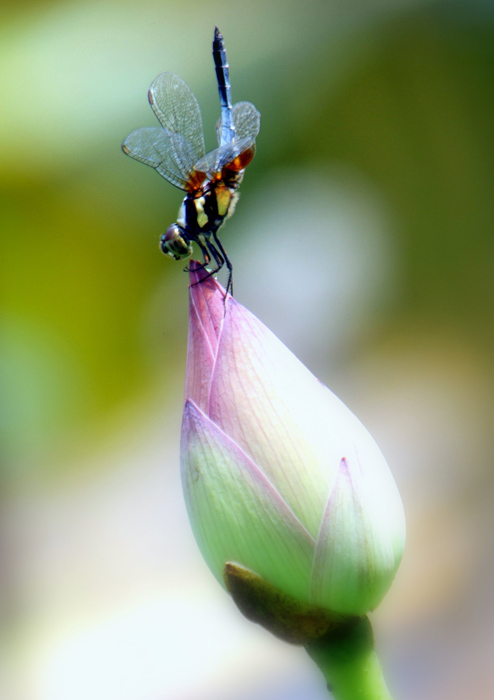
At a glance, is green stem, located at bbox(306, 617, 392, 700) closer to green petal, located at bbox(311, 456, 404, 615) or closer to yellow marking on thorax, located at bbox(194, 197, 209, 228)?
green petal, located at bbox(311, 456, 404, 615)

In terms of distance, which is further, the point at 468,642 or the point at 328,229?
the point at 328,229

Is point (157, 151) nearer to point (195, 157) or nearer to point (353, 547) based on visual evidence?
point (195, 157)

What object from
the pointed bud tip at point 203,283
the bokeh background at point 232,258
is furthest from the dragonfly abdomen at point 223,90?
the bokeh background at point 232,258

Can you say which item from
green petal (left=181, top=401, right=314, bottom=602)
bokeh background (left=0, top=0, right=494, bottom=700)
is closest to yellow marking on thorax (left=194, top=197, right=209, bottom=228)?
green petal (left=181, top=401, right=314, bottom=602)

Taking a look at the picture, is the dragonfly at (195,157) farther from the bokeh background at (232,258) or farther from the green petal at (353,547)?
the bokeh background at (232,258)

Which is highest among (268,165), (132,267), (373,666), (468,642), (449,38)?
(449,38)

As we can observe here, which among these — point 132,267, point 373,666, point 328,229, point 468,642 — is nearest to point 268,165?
point 328,229

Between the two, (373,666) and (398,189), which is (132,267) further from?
(373,666)
